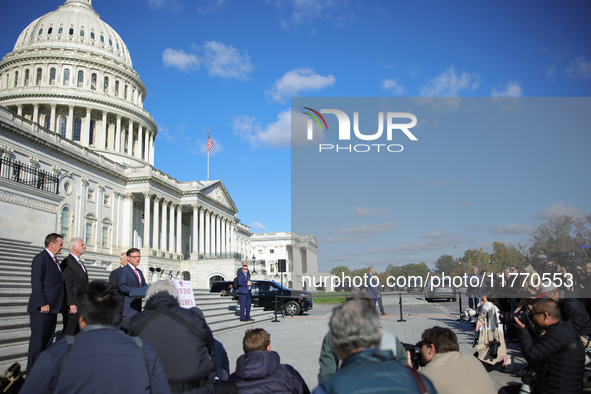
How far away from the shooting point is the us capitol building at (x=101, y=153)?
4353cm

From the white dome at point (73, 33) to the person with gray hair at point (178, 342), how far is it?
245 ft

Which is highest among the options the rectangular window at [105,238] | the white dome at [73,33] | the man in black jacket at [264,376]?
the white dome at [73,33]

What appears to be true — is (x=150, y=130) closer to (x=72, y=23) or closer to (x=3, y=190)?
(x=72, y=23)

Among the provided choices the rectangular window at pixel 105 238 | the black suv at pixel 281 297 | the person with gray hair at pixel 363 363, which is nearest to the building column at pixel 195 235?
the rectangular window at pixel 105 238

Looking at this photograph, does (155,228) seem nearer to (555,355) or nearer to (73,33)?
(73,33)

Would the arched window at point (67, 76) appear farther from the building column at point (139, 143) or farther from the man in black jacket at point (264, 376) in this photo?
the man in black jacket at point (264, 376)

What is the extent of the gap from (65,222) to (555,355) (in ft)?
153

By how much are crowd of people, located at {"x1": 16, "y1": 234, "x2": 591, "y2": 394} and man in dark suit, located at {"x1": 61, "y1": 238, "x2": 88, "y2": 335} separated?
1.2 inches

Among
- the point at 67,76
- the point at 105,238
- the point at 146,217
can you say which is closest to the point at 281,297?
the point at 105,238

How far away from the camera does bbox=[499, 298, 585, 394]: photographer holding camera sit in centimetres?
459

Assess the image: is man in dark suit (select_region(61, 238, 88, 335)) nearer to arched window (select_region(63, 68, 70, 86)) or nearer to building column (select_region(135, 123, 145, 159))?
building column (select_region(135, 123, 145, 159))

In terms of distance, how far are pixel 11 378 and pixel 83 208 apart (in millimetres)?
46814

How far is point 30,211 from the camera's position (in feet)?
61.9

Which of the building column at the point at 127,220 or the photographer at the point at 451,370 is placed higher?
the building column at the point at 127,220
